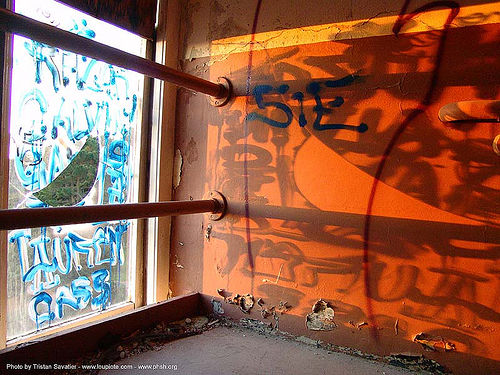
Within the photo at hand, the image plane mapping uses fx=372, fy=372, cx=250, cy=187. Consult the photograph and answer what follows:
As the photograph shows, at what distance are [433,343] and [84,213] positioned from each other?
156 cm

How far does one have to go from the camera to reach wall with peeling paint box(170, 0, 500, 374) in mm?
1558

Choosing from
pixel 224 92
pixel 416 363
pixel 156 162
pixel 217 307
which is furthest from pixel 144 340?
pixel 224 92

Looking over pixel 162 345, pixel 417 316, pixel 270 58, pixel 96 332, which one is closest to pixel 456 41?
pixel 270 58

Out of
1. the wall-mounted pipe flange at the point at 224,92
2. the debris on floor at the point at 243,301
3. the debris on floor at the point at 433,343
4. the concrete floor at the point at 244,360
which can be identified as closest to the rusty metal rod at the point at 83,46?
the wall-mounted pipe flange at the point at 224,92

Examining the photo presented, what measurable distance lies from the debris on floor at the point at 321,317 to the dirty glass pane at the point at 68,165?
45.9 inches

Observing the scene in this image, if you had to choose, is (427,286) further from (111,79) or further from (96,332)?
(111,79)

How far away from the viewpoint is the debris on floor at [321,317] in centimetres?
183

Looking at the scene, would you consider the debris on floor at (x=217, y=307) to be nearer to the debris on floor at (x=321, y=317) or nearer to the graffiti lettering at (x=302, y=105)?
the debris on floor at (x=321, y=317)

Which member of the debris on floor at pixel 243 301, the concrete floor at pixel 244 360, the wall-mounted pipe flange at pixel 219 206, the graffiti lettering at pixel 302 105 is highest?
the graffiti lettering at pixel 302 105

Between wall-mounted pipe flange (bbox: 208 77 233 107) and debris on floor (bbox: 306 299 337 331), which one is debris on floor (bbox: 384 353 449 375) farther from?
wall-mounted pipe flange (bbox: 208 77 233 107)

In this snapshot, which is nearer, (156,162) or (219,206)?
(219,206)

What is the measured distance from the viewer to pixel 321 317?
72.9 inches

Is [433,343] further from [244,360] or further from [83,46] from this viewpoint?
[83,46]

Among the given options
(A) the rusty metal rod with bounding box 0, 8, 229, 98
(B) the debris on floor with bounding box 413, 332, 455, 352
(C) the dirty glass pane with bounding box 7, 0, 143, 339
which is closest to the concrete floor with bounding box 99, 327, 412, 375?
(B) the debris on floor with bounding box 413, 332, 455, 352
